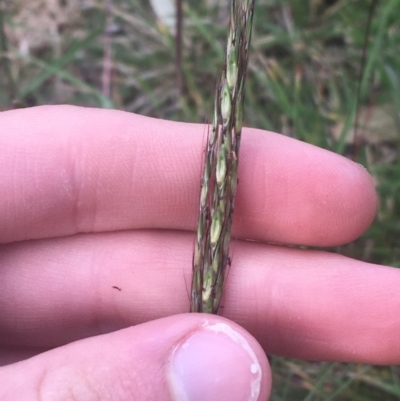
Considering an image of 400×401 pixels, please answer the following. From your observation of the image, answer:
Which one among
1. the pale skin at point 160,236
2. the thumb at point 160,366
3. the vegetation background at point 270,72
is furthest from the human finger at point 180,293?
the thumb at point 160,366

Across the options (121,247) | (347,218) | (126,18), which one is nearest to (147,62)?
(126,18)

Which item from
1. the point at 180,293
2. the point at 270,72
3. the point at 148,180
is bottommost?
the point at 180,293

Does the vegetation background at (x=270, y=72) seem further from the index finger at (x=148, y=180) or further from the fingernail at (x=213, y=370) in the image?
the fingernail at (x=213, y=370)

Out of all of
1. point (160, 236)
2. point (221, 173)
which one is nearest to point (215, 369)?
point (221, 173)

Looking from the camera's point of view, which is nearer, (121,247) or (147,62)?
(121,247)

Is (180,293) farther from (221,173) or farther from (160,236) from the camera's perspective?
(221,173)

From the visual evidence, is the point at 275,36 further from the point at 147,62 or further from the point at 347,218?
the point at 347,218
